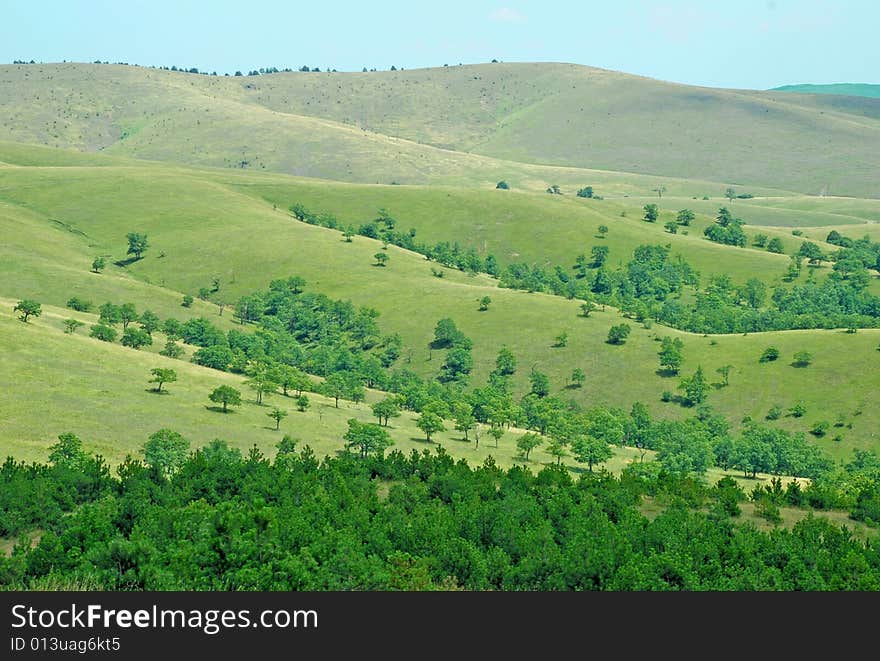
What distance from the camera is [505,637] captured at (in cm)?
4409

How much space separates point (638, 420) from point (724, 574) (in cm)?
11200

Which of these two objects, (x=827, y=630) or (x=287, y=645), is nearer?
(x=287, y=645)

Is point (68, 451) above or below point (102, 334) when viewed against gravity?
above

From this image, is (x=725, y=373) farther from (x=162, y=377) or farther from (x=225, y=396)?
(x=162, y=377)

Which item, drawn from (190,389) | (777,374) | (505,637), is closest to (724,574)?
(505,637)

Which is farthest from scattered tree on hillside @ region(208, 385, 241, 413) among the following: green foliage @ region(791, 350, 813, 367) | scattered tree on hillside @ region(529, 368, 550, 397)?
green foliage @ region(791, 350, 813, 367)

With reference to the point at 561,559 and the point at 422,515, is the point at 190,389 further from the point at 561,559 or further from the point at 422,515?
the point at 561,559

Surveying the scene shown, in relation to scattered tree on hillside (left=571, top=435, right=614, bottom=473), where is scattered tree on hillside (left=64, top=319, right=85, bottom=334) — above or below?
above

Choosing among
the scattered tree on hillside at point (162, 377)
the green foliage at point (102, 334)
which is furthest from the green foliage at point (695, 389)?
the green foliage at point (102, 334)

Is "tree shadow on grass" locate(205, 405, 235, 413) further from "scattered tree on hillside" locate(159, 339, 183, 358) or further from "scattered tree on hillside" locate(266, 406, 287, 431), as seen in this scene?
"scattered tree on hillside" locate(159, 339, 183, 358)

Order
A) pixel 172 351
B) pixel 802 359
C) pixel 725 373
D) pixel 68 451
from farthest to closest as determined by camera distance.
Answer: pixel 802 359 < pixel 725 373 < pixel 172 351 < pixel 68 451

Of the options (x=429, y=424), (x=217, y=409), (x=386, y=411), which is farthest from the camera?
(x=386, y=411)

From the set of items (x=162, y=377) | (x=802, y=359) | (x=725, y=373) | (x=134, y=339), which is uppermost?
(x=162, y=377)

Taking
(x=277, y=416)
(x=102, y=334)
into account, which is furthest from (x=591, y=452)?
(x=102, y=334)
